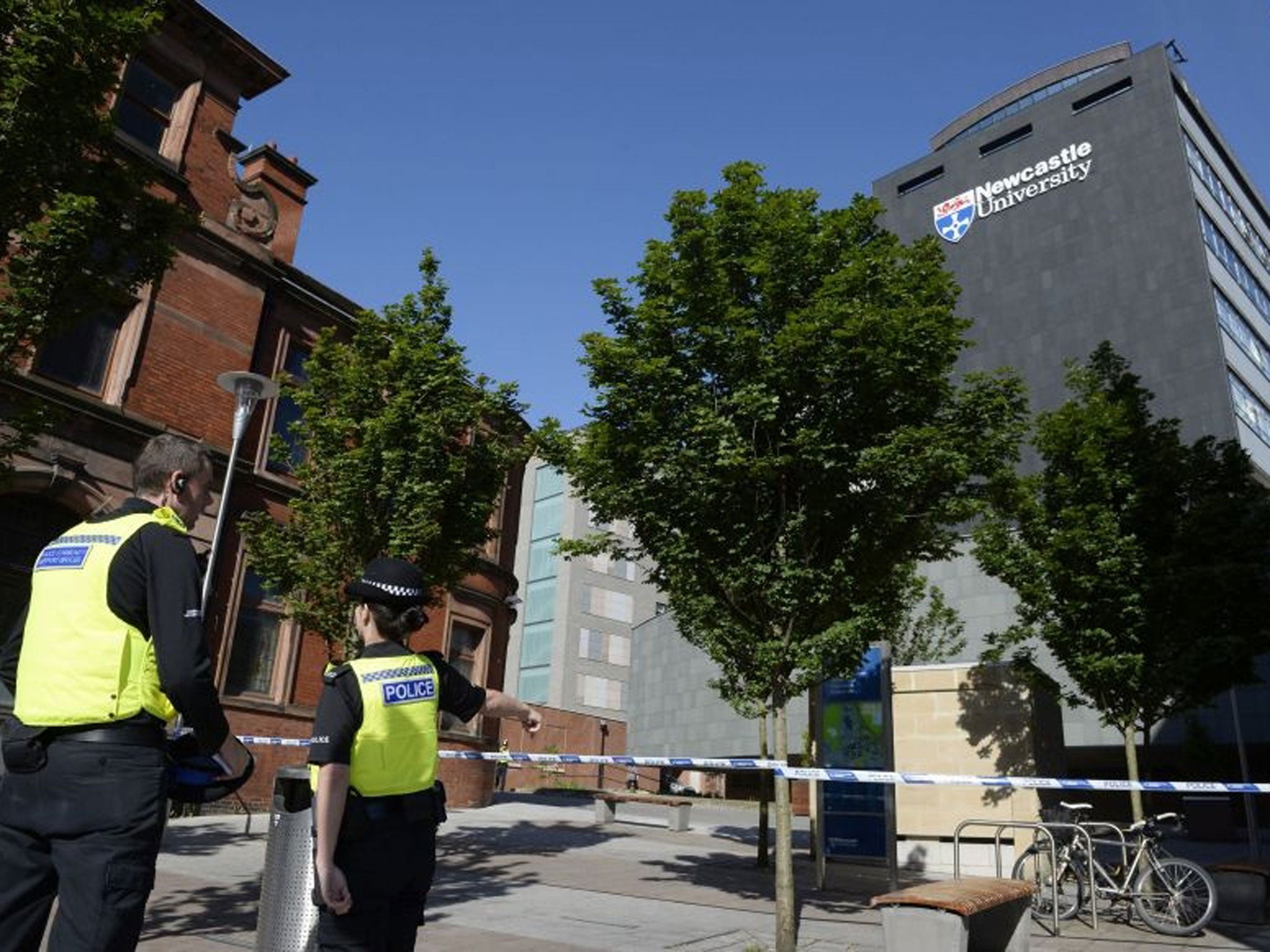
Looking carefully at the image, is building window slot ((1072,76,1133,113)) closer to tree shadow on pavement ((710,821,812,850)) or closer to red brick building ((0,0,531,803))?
tree shadow on pavement ((710,821,812,850))

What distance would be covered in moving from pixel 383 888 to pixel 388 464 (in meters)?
8.36

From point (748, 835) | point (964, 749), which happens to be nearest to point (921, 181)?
point (748, 835)

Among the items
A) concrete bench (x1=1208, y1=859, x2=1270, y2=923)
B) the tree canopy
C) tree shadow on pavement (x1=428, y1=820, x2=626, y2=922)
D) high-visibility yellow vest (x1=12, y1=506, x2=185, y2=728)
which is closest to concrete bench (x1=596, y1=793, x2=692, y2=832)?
tree shadow on pavement (x1=428, y1=820, x2=626, y2=922)

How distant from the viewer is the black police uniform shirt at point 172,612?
9.34 ft

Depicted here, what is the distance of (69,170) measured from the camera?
7898mm

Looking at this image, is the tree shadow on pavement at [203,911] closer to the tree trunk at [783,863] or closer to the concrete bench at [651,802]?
the tree trunk at [783,863]

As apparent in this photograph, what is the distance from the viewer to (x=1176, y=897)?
884 cm

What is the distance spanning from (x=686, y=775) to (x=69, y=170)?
52223mm

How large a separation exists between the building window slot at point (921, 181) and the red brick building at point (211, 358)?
57.3m

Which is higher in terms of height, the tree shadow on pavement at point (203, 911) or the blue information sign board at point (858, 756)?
the blue information sign board at point (858, 756)

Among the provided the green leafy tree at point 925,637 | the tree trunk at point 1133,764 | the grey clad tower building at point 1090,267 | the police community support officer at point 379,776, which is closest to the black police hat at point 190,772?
the police community support officer at point 379,776

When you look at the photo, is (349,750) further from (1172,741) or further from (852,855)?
(1172,741)

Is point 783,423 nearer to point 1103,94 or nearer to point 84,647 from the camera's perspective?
point 84,647

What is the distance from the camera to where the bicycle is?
880cm
